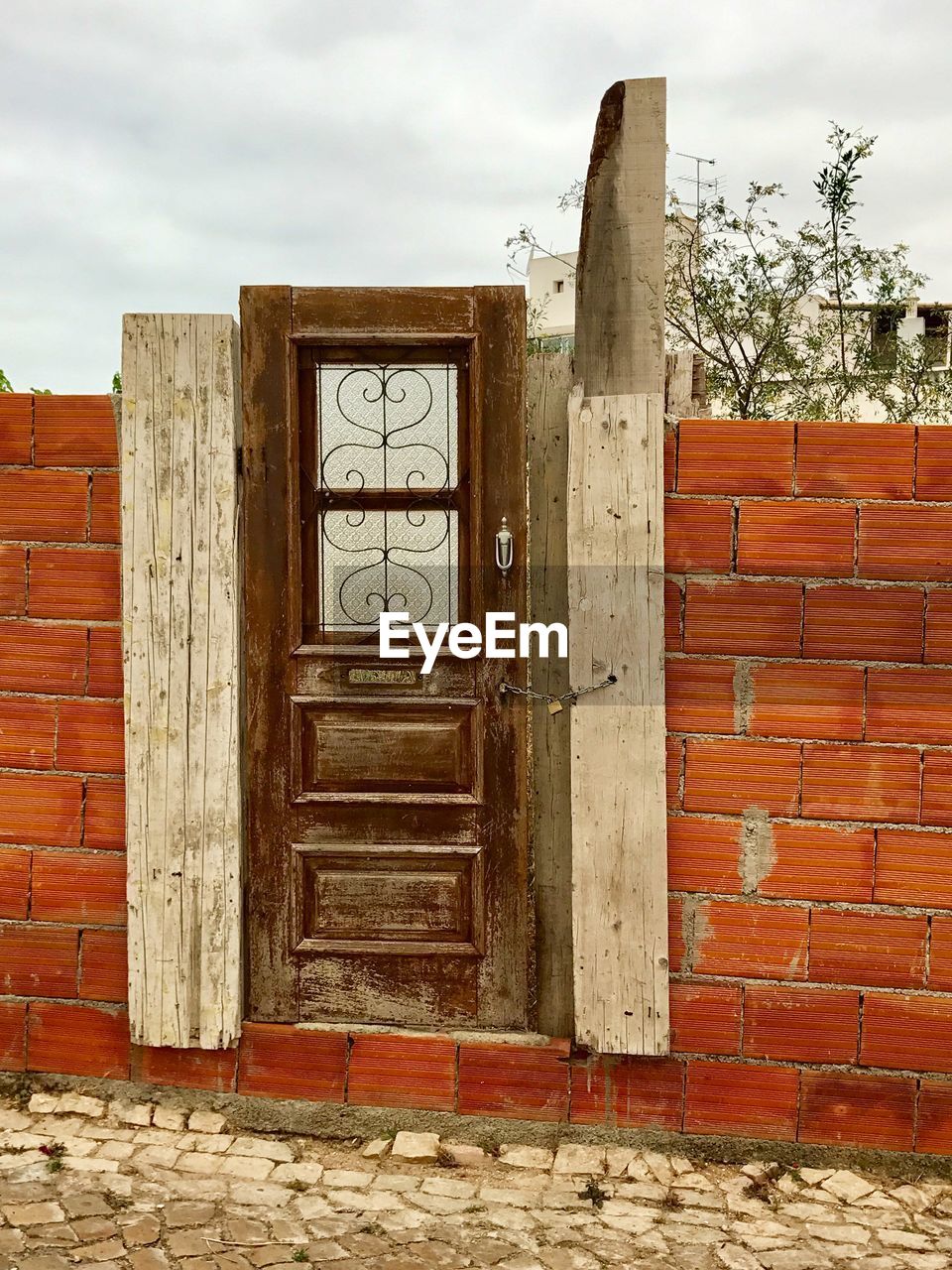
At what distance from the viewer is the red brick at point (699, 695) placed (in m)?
3.26

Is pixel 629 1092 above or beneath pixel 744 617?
beneath

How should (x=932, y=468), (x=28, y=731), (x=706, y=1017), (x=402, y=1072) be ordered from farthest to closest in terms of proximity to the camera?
1. (x=28, y=731)
2. (x=402, y=1072)
3. (x=706, y=1017)
4. (x=932, y=468)

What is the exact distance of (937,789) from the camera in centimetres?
322

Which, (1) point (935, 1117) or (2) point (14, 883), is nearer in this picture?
(1) point (935, 1117)

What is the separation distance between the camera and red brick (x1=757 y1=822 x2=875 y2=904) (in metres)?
3.25

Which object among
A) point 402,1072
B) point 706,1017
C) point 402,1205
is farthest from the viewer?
point 402,1072

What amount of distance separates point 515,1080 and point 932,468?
2243 millimetres

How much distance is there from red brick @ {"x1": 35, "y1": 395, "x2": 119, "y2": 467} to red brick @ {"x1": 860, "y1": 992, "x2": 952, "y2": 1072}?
290cm

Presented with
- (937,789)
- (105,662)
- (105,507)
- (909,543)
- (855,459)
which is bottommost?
(937,789)

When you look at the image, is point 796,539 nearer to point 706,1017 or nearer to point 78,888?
point 706,1017

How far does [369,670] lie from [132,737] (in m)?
0.77

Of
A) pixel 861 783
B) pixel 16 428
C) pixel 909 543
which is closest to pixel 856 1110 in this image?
pixel 861 783

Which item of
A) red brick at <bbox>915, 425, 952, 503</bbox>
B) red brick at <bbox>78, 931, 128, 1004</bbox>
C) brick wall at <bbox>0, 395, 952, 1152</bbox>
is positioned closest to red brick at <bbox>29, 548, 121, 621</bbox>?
brick wall at <bbox>0, 395, 952, 1152</bbox>

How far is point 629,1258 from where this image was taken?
2826mm
